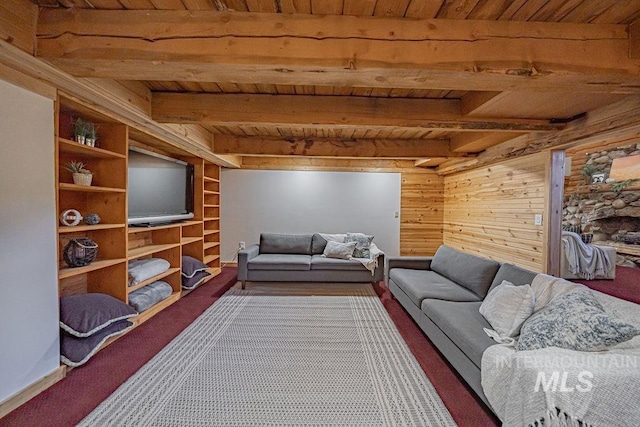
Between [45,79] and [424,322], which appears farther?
[424,322]

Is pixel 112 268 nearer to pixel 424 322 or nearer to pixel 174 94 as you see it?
pixel 174 94

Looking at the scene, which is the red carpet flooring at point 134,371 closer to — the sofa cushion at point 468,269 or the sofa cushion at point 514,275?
the sofa cushion at point 468,269

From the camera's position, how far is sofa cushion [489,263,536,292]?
2.19 metres

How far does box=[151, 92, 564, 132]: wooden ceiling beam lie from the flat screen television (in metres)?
0.72

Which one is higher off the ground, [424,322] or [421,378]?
[424,322]

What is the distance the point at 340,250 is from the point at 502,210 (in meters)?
2.43

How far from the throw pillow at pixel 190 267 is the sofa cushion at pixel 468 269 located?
3290mm

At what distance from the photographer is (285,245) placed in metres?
4.77

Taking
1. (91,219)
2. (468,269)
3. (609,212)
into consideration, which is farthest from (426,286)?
(609,212)

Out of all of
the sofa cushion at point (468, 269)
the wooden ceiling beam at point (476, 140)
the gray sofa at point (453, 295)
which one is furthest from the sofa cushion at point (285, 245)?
the wooden ceiling beam at point (476, 140)

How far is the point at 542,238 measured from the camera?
317cm

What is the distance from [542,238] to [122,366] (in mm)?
4311

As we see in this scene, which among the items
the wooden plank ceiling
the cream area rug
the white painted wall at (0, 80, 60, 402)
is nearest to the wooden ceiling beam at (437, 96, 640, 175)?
the wooden plank ceiling

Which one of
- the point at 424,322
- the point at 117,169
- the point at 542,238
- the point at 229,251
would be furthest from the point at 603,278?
the point at 117,169
